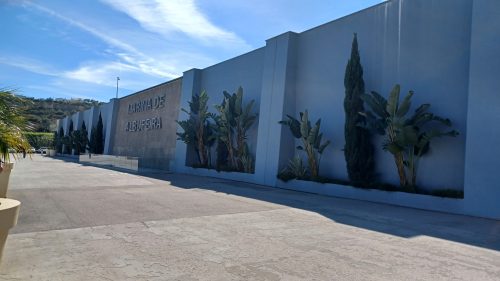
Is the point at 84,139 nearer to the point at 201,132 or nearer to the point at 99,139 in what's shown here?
the point at 99,139

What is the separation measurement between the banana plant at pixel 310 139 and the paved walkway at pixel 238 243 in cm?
445

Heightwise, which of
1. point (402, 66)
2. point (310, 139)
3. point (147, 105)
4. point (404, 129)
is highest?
point (147, 105)

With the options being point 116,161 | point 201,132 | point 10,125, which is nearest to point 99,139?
point 116,161

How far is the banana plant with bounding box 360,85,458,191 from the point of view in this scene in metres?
10.0

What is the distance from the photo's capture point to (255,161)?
1650 cm

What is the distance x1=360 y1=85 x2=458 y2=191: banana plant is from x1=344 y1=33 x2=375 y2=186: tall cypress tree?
2.48ft

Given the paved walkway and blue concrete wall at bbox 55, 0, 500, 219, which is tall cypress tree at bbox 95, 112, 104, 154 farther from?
the paved walkway

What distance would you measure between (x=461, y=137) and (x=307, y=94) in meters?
6.17

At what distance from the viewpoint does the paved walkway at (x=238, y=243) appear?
404 centimetres

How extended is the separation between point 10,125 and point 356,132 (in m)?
10.1

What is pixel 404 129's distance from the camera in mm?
9953

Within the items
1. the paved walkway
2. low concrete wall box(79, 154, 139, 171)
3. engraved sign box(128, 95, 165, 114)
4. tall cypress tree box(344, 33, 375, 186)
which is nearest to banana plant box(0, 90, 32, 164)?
the paved walkway

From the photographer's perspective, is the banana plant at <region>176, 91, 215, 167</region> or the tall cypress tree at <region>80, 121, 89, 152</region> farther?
the tall cypress tree at <region>80, 121, 89, 152</region>

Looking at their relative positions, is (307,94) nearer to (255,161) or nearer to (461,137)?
(255,161)
